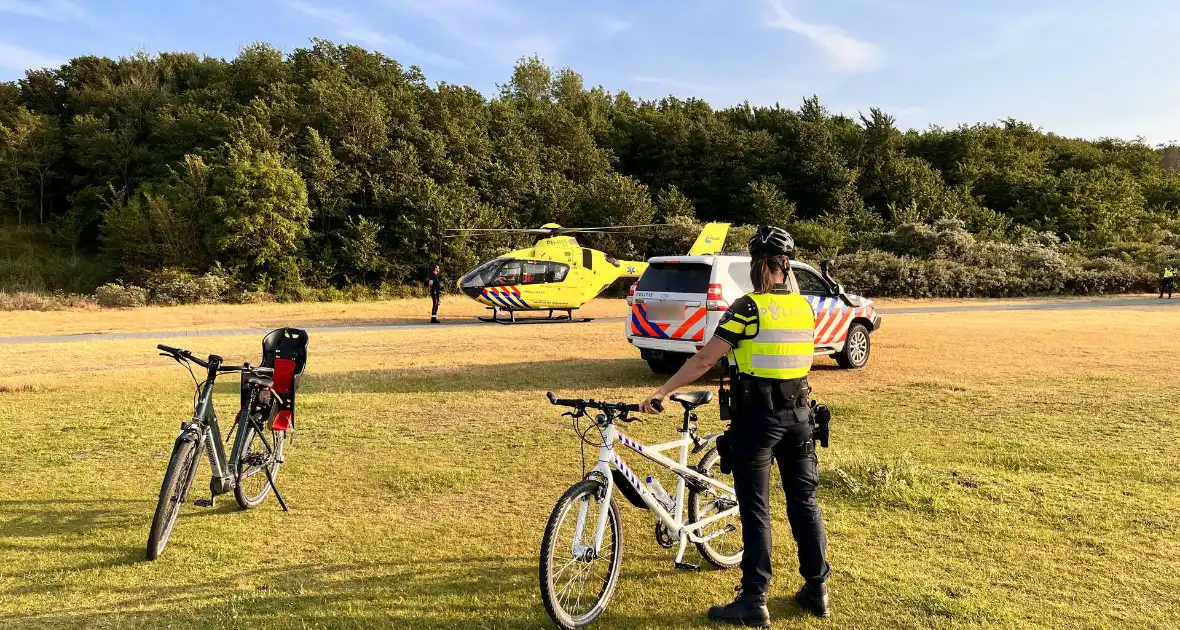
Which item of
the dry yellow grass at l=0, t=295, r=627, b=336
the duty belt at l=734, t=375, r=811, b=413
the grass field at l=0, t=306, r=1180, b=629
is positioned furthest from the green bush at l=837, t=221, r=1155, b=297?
the duty belt at l=734, t=375, r=811, b=413

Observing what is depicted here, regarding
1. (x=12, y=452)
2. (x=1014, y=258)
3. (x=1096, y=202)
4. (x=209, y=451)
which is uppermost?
(x=1096, y=202)

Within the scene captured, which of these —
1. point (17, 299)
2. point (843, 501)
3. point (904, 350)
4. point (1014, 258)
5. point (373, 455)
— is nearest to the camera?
point (843, 501)

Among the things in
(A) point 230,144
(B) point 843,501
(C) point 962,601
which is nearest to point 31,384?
(B) point 843,501

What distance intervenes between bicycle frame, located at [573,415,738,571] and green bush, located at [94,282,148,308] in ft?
98.9

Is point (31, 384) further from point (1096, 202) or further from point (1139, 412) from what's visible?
point (1096, 202)

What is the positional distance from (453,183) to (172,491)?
36.2 metres

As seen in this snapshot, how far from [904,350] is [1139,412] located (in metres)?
5.68

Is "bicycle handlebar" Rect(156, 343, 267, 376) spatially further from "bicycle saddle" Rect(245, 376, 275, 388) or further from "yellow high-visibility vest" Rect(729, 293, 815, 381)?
"yellow high-visibility vest" Rect(729, 293, 815, 381)

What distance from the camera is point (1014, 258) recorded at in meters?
33.4

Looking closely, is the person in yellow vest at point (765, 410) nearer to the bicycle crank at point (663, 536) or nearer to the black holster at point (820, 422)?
the black holster at point (820, 422)

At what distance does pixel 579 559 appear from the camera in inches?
129

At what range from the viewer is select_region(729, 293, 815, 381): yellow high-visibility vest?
323cm

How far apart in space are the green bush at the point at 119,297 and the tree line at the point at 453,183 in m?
2.45

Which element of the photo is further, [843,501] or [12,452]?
[12,452]
